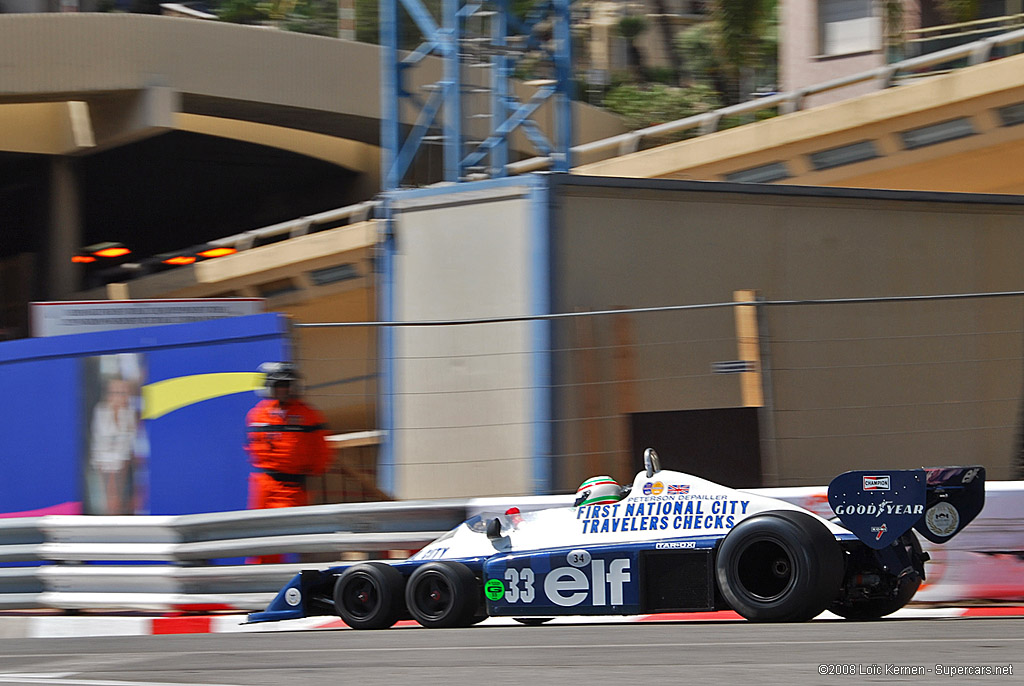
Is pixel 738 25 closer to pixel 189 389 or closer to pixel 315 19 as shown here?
pixel 189 389

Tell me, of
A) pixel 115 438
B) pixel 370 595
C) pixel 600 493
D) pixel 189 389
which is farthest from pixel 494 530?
pixel 115 438

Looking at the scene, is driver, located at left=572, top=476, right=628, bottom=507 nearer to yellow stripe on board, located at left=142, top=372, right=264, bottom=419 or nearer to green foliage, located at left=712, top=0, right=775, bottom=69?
yellow stripe on board, located at left=142, top=372, right=264, bottom=419

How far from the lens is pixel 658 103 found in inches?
1410

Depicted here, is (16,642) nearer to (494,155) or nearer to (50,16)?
(494,155)

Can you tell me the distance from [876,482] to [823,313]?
13.5 feet

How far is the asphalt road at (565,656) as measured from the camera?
4719 millimetres

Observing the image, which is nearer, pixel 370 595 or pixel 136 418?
pixel 370 595

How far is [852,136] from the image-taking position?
58.3ft

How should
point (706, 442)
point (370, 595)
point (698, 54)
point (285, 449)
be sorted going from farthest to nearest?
point (698, 54)
point (706, 442)
point (285, 449)
point (370, 595)

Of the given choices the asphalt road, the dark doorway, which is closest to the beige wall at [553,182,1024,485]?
the dark doorway

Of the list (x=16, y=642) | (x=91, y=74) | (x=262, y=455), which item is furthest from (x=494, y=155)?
(x=91, y=74)

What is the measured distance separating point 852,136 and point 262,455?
37.3 feet

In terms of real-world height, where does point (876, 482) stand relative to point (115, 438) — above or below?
below

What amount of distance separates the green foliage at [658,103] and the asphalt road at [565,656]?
2910 centimetres
